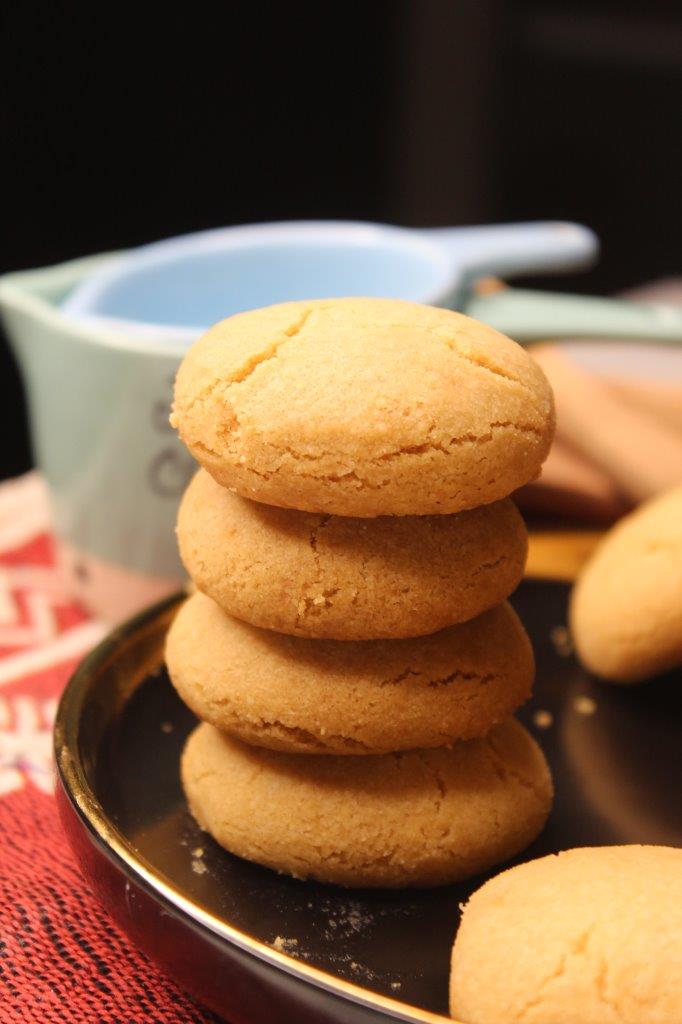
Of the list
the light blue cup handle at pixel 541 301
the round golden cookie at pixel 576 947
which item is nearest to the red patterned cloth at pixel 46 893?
the round golden cookie at pixel 576 947

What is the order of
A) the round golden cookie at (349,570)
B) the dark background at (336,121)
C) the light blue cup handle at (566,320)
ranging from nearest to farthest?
the round golden cookie at (349,570), the light blue cup handle at (566,320), the dark background at (336,121)

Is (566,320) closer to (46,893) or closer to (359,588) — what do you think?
(359,588)

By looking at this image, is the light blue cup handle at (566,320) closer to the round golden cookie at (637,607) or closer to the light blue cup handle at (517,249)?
the light blue cup handle at (517,249)

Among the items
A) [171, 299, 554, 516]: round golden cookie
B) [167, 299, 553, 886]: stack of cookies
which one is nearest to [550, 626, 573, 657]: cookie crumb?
[167, 299, 553, 886]: stack of cookies

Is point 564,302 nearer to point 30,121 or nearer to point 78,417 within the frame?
point 78,417

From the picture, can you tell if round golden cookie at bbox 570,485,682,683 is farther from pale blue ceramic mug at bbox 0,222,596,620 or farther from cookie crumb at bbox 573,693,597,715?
pale blue ceramic mug at bbox 0,222,596,620

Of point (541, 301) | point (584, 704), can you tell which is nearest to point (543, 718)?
point (584, 704)
